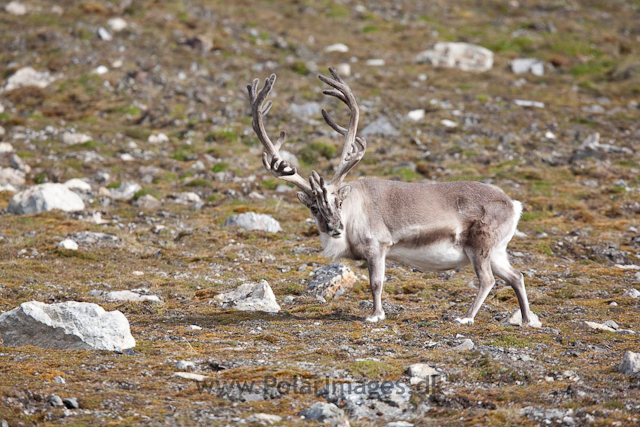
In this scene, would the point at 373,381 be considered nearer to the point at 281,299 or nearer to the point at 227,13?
the point at 281,299

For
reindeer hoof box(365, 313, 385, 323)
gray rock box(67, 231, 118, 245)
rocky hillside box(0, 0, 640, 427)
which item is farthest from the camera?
gray rock box(67, 231, 118, 245)

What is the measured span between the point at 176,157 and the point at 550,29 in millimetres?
23931

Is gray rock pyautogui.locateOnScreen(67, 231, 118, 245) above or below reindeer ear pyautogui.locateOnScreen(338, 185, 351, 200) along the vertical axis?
below

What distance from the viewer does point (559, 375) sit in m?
8.81

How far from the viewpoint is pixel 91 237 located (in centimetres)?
1762

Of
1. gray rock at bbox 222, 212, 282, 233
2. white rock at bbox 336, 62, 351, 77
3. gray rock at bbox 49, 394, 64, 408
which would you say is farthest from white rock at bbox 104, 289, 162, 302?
white rock at bbox 336, 62, 351, 77

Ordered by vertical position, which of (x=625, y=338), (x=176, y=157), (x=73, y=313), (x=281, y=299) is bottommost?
(x=176, y=157)

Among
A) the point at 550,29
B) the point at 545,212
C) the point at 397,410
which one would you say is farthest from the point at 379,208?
the point at 550,29

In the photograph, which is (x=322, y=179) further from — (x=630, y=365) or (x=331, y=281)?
(x=630, y=365)

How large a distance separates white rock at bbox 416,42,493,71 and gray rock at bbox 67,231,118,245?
2079cm

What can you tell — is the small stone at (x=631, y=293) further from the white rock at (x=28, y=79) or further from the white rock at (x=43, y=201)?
the white rock at (x=28, y=79)

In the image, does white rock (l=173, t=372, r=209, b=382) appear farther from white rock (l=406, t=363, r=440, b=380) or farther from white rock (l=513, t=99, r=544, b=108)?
white rock (l=513, t=99, r=544, b=108)

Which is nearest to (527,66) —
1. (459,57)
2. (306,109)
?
(459,57)

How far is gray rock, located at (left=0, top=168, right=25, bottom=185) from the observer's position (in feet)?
72.6
